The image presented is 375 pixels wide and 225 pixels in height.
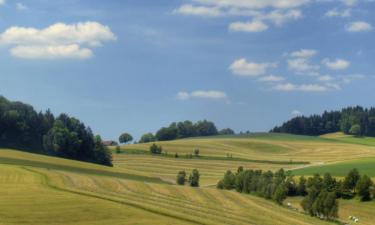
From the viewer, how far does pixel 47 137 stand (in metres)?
141

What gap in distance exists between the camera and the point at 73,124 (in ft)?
502

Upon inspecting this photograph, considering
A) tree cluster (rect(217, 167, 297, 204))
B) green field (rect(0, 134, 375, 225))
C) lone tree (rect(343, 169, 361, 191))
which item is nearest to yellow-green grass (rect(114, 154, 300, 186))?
green field (rect(0, 134, 375, 225))

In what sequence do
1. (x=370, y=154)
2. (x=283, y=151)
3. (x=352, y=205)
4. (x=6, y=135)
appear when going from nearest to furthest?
(x=352, y=205) < (x=6, y=135) < (x=370, y=154) < (x=283, y=151)

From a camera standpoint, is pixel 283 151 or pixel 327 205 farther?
pixel 283 151

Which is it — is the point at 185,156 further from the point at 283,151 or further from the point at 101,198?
the point at 101,198

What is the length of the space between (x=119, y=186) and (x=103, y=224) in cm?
2618

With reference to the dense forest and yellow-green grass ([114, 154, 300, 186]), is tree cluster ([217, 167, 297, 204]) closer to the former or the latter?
yellow-green grass ([114, 154, 300, 186])

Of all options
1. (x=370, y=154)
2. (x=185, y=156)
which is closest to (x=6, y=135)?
(x=185, y=156)

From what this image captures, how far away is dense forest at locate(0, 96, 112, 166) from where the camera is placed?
139250 millimetres

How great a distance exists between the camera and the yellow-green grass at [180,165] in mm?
126213

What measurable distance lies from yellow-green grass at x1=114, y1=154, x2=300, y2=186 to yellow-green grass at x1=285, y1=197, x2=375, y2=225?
129 feet

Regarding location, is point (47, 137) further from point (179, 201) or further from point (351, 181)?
point (179, 201)

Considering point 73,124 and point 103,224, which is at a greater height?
point 73,124

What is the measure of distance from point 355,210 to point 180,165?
68.3m
